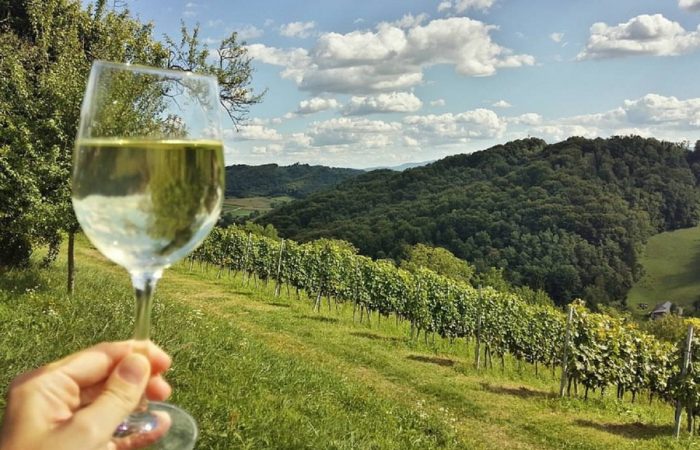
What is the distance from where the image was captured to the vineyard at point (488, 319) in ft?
49.3

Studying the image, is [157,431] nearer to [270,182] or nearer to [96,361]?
[96,361]

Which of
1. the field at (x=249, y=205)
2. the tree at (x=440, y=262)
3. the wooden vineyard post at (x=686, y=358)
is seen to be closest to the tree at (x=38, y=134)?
the wooden vineyard post at (x=686, y=358)

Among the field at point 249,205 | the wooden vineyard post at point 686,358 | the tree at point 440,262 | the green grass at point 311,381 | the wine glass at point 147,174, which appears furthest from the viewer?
the field at point 249,205

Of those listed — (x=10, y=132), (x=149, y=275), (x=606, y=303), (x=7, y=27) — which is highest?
(x=7, y=27)

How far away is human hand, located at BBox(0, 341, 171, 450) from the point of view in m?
0.97

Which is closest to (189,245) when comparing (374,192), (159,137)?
(159,137)

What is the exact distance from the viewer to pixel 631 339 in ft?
53.6

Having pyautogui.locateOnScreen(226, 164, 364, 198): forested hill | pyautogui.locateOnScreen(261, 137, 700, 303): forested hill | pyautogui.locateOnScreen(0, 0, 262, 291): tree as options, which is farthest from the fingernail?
pyautogui.locateOnScreen(226, 164, 364, 198): forested hill

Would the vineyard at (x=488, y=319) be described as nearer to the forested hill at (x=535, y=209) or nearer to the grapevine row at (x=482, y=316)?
the grapevine row at (x=482, y=316)

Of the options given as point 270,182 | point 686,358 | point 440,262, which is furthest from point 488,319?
point 270,182

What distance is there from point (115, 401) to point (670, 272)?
113 meters

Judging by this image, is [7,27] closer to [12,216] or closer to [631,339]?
[12,216]

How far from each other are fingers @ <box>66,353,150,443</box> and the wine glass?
0.03 m

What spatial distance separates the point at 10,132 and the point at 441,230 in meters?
77.5
